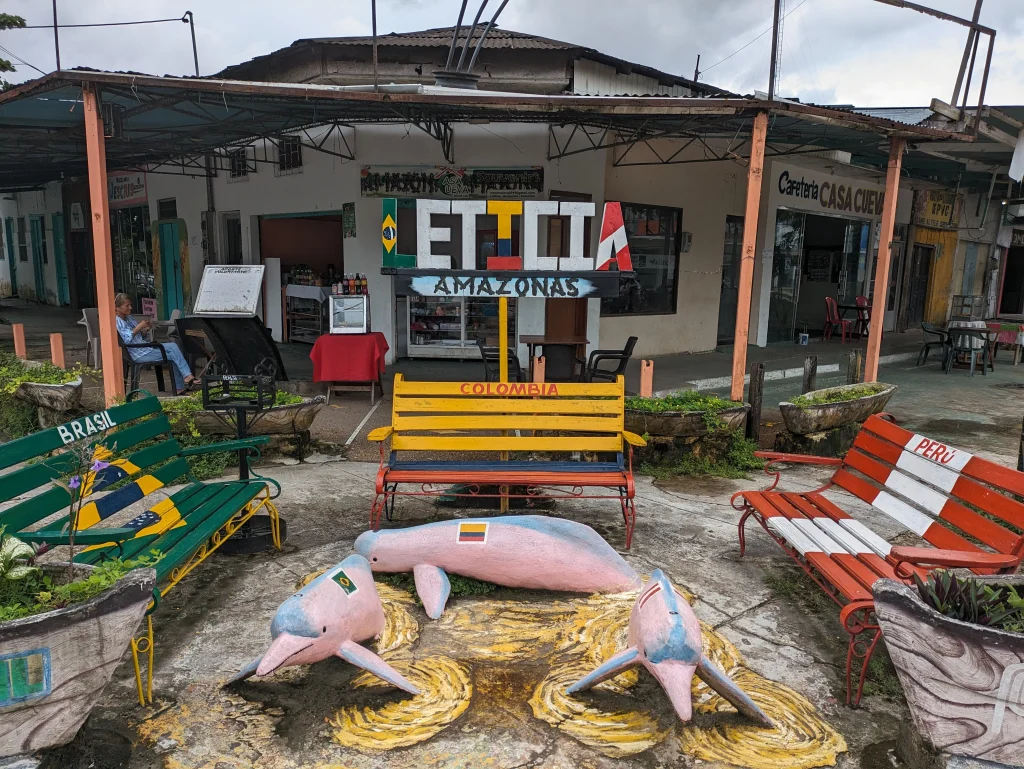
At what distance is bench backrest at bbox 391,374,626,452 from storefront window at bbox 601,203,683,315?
6760mm

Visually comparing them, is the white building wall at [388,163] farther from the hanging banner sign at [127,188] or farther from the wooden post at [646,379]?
the hanging banner sign at [127,188]

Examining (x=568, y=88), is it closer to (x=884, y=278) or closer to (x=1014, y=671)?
(x=884, y=278)

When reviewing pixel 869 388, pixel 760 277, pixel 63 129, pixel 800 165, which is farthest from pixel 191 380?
pixel 800 165

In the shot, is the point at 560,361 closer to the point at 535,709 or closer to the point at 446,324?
the point at 446,324

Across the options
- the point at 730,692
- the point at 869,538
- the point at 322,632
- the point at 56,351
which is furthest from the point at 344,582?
the point at 56,351

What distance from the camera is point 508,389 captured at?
5020 mm

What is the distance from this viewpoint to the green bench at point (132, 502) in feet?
9.57

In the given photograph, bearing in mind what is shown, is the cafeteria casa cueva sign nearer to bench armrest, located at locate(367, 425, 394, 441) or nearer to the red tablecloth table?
bench armrest, located at locate(367, 425, 394, 441)

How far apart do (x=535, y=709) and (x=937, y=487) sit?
2.39 m

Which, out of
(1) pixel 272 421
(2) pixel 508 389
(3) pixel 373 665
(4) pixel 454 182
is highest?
(4) pixel 454 182

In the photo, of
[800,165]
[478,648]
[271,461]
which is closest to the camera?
[478,648]

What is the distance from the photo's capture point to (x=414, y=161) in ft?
34.5

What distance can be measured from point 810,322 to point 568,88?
992 cm

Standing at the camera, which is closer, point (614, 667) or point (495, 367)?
point (614, 667)
